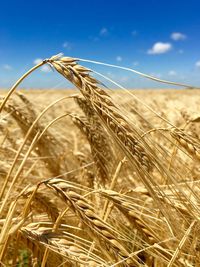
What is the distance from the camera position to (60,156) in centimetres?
339

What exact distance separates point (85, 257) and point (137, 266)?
165mm

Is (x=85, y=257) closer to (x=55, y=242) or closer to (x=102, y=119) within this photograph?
(x=55, y=242)

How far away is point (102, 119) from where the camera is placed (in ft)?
4.34

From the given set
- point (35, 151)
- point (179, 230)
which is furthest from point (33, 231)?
point (35, 151)

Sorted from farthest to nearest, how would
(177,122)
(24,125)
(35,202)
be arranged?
1. (177,122)
2. (24,125)
3. (35,202)

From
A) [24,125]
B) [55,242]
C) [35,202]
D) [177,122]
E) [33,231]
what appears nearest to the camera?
[55,242]

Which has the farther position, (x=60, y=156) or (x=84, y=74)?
(x=60, y=156)

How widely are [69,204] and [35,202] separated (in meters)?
0.45

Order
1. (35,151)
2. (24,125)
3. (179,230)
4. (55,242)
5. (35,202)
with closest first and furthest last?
(179,230) < (55,242) < (35,202) < (24,125) < (35,151)

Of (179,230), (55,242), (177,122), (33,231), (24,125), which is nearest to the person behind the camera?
(179,230)

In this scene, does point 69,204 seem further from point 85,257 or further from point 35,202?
point 35,202

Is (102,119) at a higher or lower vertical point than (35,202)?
higher

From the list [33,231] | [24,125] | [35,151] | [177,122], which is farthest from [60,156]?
[177,122]

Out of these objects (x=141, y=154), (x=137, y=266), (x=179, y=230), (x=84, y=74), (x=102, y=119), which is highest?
(x=84, y=74)
